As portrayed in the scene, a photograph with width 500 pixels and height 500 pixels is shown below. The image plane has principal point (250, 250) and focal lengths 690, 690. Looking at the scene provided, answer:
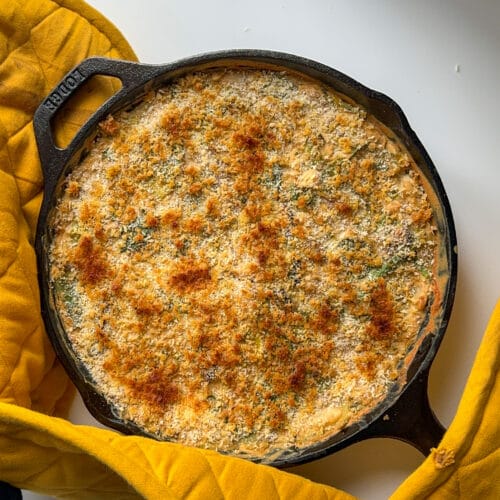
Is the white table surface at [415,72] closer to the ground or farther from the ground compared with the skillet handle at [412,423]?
farther from the ground

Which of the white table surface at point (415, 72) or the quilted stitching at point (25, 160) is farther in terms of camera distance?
the white table surface at point (415, 72)

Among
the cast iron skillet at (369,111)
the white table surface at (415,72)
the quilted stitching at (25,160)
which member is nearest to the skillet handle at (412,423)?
the cast iron skillet at (369,111)

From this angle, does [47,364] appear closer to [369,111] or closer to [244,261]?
[244,261]

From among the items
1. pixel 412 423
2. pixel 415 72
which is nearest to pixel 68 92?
pixel 415 72

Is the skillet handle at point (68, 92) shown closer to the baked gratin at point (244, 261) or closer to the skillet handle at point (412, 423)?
the baked gratin at point (244, 261)

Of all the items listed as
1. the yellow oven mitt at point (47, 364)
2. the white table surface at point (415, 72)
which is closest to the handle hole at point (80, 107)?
the yellow oven mitt at point (47, 364)

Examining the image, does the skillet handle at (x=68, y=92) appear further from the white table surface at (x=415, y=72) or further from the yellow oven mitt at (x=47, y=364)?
the white table surface at (x=415, y=72)
